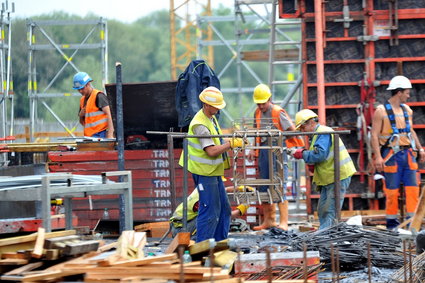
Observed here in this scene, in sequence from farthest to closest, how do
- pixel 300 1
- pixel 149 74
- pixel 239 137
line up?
1. pixel 149 74
2. pixel 300 1
3. pixel 239 137

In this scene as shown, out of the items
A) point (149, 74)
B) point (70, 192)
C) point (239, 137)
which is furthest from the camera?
point (149, 74)

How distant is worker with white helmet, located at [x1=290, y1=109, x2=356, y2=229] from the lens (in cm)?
1212

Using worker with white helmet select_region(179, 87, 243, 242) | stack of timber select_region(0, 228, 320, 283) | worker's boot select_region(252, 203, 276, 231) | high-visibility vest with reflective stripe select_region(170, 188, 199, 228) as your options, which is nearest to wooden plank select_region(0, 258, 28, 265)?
stack of timber select_region(0, 228, 320, 283)

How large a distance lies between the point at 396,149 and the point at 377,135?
1.22 feet

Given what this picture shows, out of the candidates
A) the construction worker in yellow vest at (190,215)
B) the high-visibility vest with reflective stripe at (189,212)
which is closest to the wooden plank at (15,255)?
the construction worker in yellow vest at (190,215)

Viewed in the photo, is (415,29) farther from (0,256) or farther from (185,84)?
(0,256)

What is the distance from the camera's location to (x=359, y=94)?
1628 centimetres

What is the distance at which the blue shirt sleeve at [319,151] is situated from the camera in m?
12.1

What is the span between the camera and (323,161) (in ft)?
40.4

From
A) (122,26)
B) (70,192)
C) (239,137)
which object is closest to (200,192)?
(239,137)

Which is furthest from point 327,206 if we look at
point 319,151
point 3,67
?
point 3,67

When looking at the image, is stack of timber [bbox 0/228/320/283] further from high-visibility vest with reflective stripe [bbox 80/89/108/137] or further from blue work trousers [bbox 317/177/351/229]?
high-visibility vest with reflective stripe [bbox 80/89/108/137]

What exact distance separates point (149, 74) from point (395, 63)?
5663cm

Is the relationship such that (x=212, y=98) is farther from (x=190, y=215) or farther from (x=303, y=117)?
(x=190, y=215)
